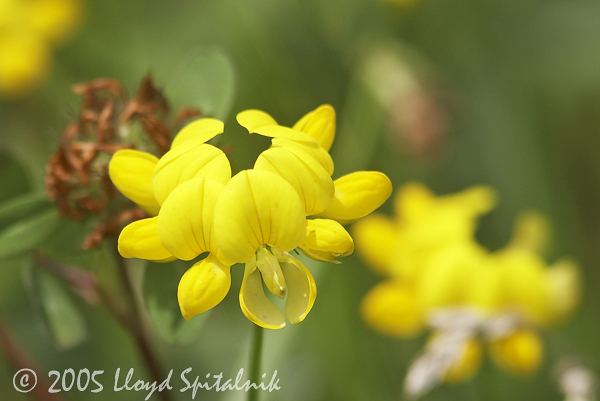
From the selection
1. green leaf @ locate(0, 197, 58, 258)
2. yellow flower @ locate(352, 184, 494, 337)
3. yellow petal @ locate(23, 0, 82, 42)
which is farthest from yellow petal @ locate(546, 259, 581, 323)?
yellow petal @ locate(23, 0, 82, 42)

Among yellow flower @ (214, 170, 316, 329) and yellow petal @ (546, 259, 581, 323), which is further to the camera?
yellow petal @ (546, 259, 581, 323)

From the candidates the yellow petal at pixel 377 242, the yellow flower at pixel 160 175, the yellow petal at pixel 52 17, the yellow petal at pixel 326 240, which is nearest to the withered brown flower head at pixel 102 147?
the yellow flower at pixel 160 175

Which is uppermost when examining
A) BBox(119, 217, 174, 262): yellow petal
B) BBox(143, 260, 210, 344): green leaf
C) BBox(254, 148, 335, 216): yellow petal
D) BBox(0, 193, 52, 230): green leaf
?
BBox(254, 148, 335, 216): yellow petal

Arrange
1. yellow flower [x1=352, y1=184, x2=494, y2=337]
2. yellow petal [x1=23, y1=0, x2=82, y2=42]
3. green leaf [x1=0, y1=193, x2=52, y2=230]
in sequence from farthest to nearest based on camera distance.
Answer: yellow petal [x1=23, y1=0, x2=82, y2=42], yellow flower [x1=352, y1=184, x2=494, y2=337], green leaf [x1=0, y1=193, x2=52, y2=230]

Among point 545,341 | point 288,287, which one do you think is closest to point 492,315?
point 545,341

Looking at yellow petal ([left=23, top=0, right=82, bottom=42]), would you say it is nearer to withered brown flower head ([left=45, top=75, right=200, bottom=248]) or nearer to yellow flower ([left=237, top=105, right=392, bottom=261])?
withered brown flower head ([left=45, top=75, right=200, bottom=248])

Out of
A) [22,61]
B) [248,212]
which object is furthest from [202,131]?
[22,61]
